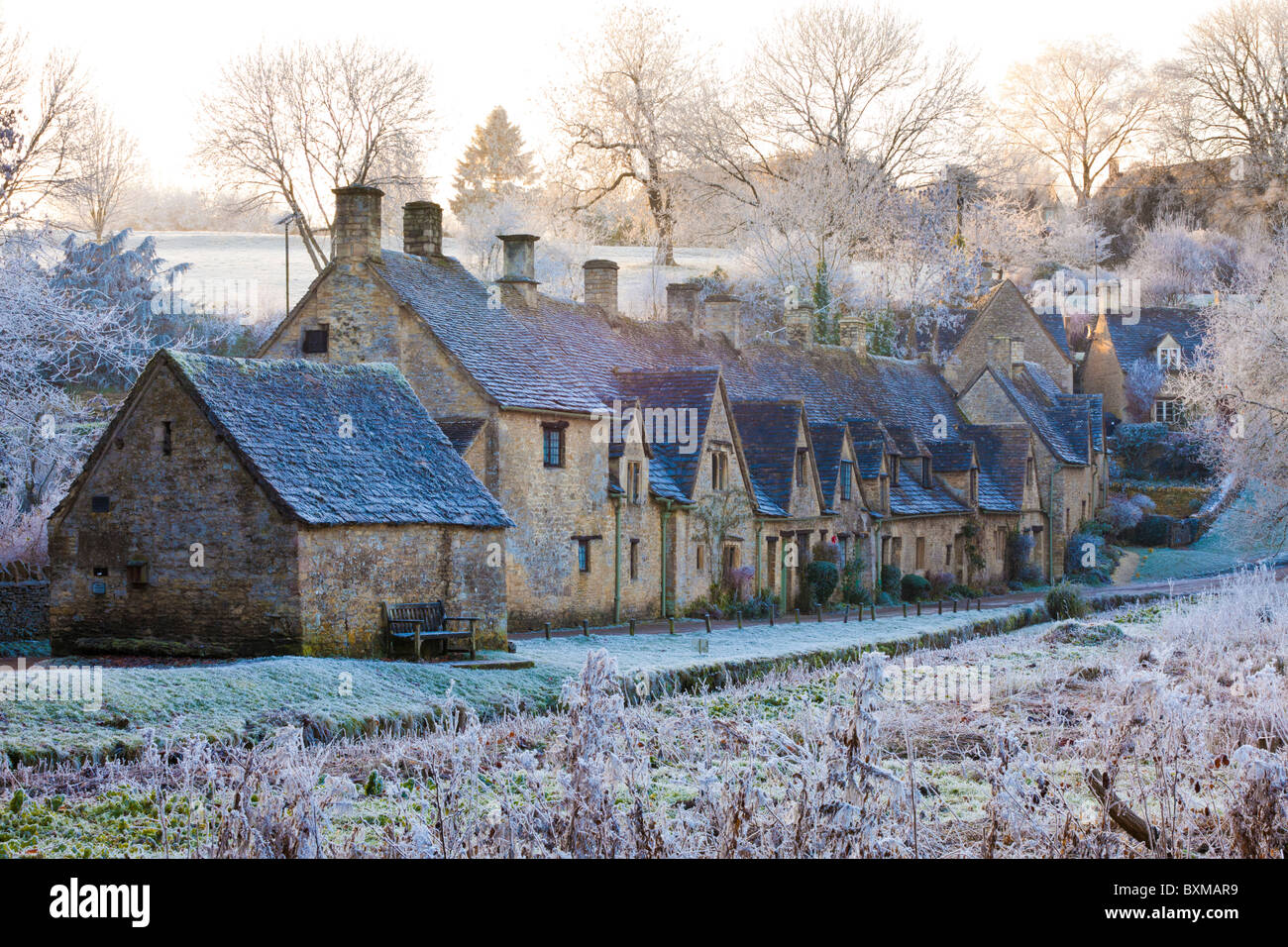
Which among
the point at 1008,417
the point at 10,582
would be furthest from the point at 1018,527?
the point at 10,582

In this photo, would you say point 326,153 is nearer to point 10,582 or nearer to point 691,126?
point 691,126

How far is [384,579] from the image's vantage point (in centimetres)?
2441

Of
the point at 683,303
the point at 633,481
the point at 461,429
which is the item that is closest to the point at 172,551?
the point at 461,429

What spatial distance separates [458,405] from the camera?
32781 mm

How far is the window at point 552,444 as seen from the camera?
110 feet

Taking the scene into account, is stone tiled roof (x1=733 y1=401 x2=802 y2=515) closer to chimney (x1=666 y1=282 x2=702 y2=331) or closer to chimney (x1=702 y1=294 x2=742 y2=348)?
chimney (x1=702 y1=294 x2=742 y2=348)

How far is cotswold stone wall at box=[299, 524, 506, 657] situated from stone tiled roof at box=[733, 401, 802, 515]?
51.5 ft

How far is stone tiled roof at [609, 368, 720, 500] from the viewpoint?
3744 centimetres

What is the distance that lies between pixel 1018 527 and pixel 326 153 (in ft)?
106

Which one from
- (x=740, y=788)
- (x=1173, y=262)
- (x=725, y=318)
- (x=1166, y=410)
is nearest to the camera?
(x=740, y=788)

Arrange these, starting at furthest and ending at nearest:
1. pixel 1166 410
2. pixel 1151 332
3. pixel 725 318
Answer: pixel 1151 332 < pixel 1166 410 < pixel 725 318

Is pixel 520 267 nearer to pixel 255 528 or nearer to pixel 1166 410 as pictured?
pixel 255 528

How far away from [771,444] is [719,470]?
11.8 ft
